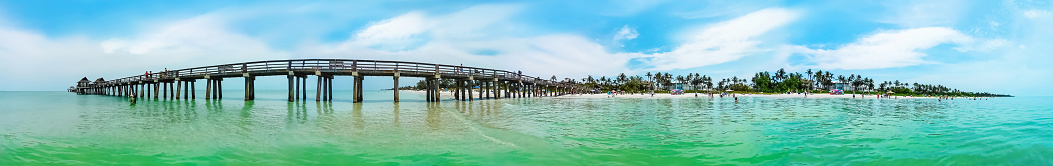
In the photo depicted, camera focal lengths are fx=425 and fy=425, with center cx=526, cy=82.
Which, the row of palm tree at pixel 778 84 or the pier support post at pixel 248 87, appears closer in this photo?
the pier support post at pixel 248 87

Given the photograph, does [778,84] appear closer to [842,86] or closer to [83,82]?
[842,86]

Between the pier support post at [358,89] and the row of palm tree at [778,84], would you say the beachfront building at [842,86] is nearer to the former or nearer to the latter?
the row of palm tree at [778,84]

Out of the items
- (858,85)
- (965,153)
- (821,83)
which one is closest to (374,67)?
(965,153)

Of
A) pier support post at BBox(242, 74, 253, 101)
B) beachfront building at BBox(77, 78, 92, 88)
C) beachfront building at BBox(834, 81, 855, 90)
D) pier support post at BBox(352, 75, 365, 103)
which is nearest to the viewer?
pier support post at BBox(352, 75, 365, 103)

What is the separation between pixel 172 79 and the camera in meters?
40.2

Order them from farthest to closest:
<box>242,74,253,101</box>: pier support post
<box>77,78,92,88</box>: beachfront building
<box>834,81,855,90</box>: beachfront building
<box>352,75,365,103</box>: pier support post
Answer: <box>834,81,855,90</box>: beachfront building, <box>77,78,92,88</box>: beachfront building, <box>242,74,253,101</box>: pier support post, <box>352,75,365,103</box>: pier support post

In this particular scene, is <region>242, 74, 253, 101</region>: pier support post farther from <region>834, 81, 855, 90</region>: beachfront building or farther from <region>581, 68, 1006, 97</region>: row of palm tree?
<region>834, 81, 855, 90</region>: beachfront building

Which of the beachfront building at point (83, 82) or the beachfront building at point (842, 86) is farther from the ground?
the beachfront building at point (83, 82)

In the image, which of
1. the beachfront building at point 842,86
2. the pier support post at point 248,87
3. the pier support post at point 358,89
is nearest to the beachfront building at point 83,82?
the pier support post at point 248,87

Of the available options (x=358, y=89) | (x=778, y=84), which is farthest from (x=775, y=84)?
(x=358, y=89)

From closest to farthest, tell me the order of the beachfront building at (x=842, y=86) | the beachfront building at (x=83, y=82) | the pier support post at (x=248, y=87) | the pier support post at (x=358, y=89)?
the pier support post at (x=358, y=89)
the pier support post at (x=248, y=87)
the beachfront building at (x=83, y=82)
the beachfront building at (x=842, y=86)

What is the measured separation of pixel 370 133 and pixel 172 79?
42.3 meters

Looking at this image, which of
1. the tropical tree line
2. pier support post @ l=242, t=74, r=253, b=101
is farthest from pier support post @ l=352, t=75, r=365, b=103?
the tropical tree line

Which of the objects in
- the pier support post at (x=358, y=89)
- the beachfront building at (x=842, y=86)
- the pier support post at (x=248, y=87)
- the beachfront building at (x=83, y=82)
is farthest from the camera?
the beachfront building at (x=842, y=86)
